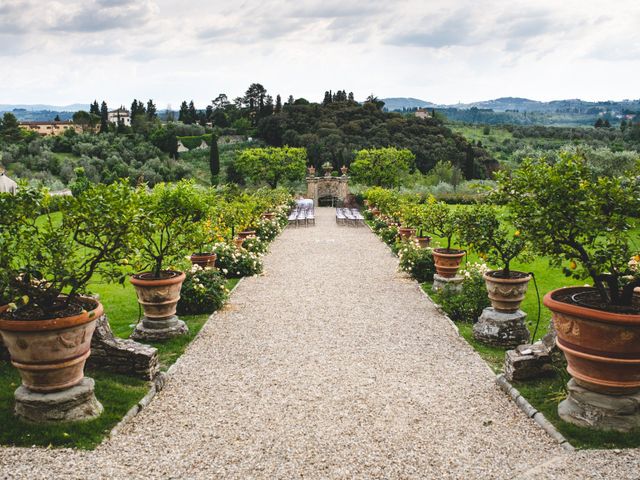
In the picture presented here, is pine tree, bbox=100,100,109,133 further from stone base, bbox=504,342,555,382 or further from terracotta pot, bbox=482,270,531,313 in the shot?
stone base, bbox=504,342,555,382

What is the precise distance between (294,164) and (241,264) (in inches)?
1004

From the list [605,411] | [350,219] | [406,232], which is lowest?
[350,219]

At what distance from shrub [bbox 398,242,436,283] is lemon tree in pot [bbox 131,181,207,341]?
5141mm

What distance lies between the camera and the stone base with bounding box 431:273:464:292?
9641 mm

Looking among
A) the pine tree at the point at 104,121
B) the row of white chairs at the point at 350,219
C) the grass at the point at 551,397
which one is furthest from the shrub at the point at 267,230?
the pine tree at the point at 104,121

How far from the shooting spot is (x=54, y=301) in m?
4.96

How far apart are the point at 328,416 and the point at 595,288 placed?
9.10 feet


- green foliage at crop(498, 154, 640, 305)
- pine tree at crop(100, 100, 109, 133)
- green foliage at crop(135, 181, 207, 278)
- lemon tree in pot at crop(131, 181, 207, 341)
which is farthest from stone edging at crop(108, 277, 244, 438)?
pine tree at crop(100, 100, 109, 133)

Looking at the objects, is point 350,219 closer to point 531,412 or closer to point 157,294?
point 157,294

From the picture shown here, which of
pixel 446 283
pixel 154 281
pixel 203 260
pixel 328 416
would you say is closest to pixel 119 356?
pixel 154 281

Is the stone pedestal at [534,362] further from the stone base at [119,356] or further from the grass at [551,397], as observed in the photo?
the stone base at [119,356]

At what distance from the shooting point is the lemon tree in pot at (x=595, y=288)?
14.1ft

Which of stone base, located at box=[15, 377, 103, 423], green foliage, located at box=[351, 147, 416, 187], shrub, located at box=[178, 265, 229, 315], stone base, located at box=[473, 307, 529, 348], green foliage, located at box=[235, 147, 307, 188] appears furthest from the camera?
green foliage, located at box=[235, 147, 307, 188]

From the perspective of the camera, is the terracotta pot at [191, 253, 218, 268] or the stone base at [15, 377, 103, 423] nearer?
the stone base at [15, 377, 103, 423]
